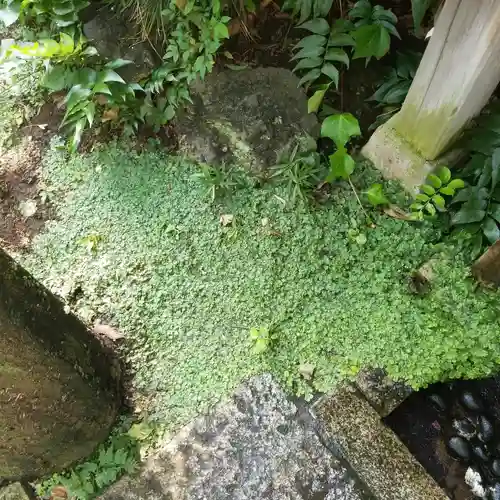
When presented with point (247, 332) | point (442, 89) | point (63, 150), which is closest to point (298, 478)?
point (247, 332)

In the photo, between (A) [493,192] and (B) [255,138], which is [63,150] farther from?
(A) [493,192]

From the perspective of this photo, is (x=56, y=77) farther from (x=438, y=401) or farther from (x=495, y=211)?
(x=438, y=401)

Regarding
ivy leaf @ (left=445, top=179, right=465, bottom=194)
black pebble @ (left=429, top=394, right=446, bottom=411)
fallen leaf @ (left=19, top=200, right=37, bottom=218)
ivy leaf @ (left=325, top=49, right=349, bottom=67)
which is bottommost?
fallen leaf @ (left=19, top=200, right=37, bottom=218)

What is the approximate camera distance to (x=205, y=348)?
289cm

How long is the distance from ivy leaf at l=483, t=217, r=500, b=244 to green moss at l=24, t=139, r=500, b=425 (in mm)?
224

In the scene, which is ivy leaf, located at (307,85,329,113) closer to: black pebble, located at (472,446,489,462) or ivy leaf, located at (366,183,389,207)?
ivy leaf, located at (366,183,389,207)

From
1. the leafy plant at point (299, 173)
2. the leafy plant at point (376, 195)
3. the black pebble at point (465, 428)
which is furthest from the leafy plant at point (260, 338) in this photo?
the black pebble at point (465, 428)

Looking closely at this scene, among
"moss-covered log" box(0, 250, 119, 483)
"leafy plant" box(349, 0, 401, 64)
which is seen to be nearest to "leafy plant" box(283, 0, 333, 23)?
"leafy plant" box(349, 0, 401, 64)

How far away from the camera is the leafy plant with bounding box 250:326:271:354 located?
2.80 meters

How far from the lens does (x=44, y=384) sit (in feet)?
7.05

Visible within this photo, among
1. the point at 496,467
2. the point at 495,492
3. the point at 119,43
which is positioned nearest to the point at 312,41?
the point at 119,43

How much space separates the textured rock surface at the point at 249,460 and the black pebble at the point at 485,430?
32.6 inches

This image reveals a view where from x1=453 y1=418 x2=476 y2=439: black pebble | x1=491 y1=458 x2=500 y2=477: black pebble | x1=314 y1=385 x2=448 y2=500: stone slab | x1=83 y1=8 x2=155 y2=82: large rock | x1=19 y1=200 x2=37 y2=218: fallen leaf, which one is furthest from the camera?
x1=19 y1=200 x2=37 y2=218: fallen leaf

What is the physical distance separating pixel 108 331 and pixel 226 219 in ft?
3.11
